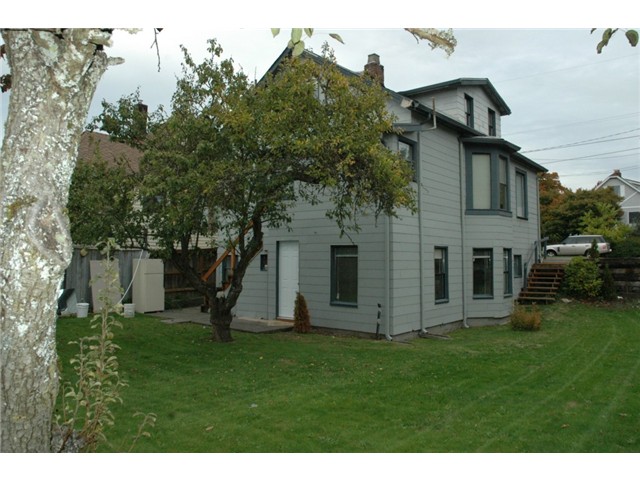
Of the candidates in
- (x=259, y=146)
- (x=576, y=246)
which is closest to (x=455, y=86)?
(x=259, y=146)

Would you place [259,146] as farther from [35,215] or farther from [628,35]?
[35,215]

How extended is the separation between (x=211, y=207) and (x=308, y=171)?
1903 mm

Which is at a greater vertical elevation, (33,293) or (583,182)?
(583,182)

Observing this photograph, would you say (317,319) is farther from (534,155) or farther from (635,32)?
(534,155)

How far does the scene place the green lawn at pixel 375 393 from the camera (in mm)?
5344

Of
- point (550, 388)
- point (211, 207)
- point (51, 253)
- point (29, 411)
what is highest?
point (211, 207)

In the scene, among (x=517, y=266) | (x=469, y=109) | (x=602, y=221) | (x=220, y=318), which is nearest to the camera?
(x=220, y=318)

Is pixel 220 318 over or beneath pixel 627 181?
beneath

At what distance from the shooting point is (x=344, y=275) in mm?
13312

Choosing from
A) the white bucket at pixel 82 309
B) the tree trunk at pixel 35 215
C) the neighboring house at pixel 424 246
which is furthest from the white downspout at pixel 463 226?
the tree trunk at pixel 35 215

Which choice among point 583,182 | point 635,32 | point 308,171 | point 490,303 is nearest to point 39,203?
point 635,32

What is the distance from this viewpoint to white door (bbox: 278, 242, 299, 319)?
1429 cm

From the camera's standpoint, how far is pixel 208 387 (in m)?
7.50

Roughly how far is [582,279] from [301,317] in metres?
11.8
